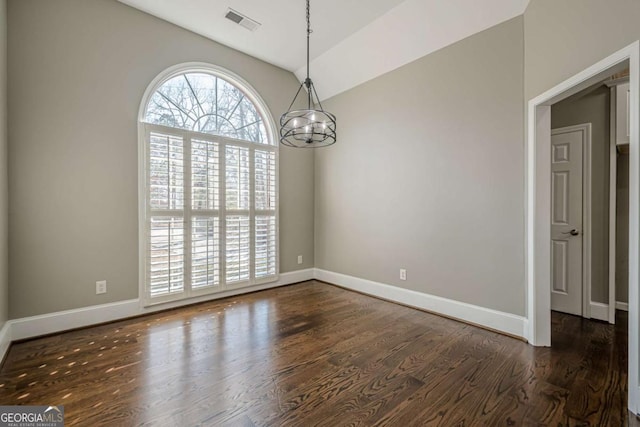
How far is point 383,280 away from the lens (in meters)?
3.92

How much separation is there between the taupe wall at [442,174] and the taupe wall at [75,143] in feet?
8.75

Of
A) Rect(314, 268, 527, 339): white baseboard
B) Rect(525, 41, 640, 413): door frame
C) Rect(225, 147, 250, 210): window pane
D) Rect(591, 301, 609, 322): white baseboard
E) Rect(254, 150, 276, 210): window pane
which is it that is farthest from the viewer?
Rect(254, 150, 276, 210): window pane

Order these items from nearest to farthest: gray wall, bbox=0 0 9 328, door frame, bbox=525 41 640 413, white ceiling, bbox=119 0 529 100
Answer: gray wall, bbox=0 0 9 328
door frame, bbox=525 41 640 413
white ceiling, bbox=119 0 529 100

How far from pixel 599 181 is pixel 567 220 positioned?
0.50 metres

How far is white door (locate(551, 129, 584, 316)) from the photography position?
3.25 metres

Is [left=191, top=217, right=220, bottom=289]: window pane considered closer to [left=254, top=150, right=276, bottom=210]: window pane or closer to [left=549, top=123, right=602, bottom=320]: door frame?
[left=254, top=150, right=276, bottom=210]: window pane

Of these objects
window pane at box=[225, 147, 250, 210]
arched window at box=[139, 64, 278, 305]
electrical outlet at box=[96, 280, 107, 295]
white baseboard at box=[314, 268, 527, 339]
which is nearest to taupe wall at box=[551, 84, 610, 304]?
white baseboard at box=[314, 268, 527, 339]

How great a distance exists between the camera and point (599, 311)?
3111 millimetres

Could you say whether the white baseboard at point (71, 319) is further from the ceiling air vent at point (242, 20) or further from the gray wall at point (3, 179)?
A: the ceiling air vent at point (242, 20)

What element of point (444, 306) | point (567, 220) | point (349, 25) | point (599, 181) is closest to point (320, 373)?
point (444, 306)

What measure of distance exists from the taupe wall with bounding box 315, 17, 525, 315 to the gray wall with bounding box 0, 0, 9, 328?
358 centimetres

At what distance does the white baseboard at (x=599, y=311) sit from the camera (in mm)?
3066

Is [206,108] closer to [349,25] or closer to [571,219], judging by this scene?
[349,25]

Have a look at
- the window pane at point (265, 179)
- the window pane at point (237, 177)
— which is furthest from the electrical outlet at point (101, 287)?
the window pane at point (265, 179)
